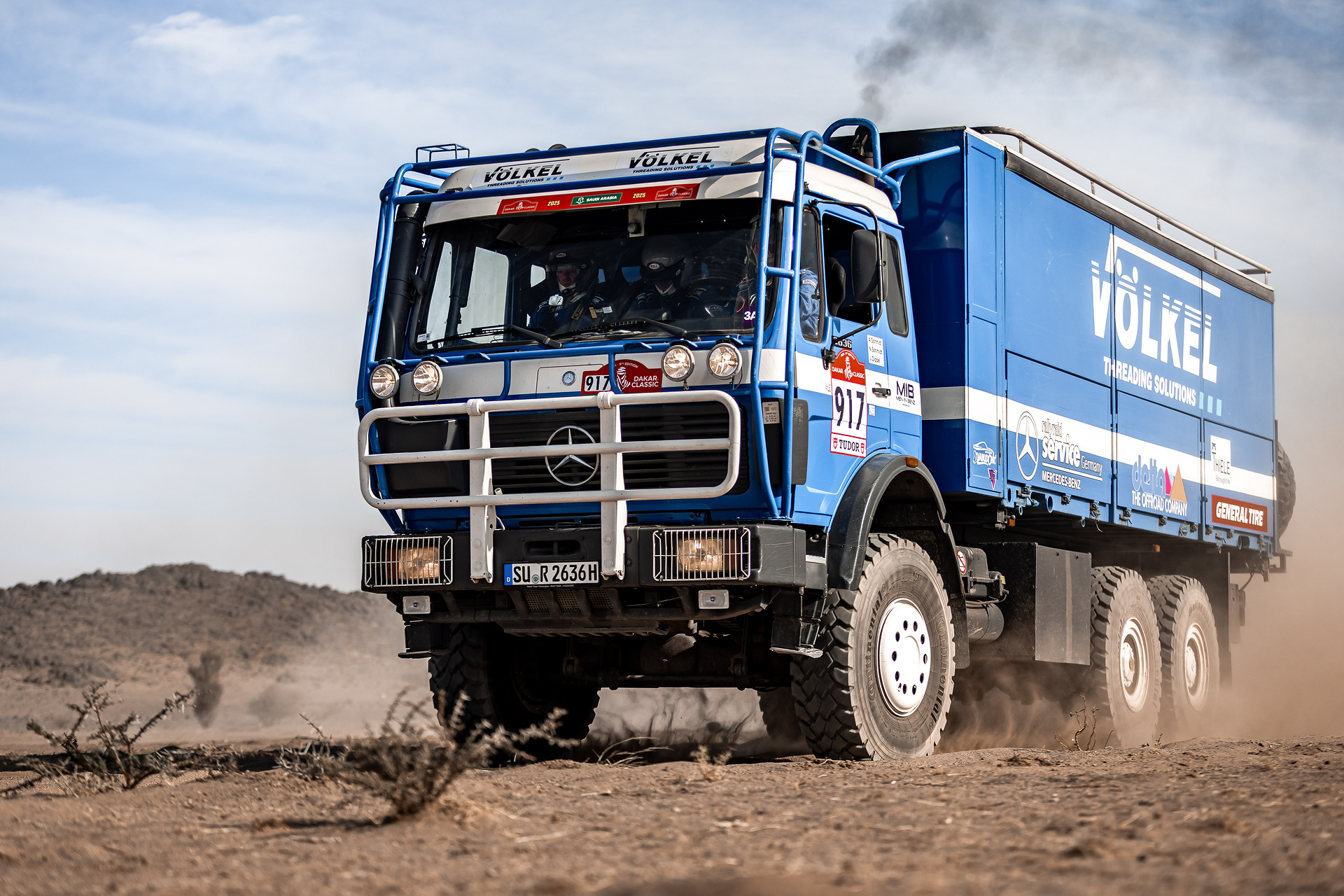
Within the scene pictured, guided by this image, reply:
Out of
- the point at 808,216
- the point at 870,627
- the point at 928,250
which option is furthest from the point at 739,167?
the point at 870,627

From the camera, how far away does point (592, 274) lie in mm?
9102

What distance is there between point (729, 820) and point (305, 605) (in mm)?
28840

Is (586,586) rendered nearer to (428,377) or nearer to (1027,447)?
(428,377)

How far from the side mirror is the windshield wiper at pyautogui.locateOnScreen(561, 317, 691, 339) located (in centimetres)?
104

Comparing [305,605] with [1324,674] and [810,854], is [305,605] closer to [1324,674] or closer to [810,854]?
[1324,674]

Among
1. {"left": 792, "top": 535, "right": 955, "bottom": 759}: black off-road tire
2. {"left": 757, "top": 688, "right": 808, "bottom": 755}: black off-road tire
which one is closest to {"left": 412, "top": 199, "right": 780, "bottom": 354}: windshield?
{"left": 792, "top": 535, "right": 955, "bottom": 759}: black off-road tire

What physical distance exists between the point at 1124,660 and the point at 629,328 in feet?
21.7

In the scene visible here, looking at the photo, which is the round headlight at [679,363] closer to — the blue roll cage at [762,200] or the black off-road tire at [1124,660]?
the blue roll cage at [762,200]

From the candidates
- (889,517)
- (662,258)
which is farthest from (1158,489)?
(662,258)

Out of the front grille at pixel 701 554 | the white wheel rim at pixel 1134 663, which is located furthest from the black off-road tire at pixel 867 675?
the white wheel rim at pixel 1134 663

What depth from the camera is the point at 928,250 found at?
10.4 m

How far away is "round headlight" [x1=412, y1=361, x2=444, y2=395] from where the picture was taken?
8.97 m

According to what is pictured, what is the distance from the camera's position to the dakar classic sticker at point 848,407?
8.95 m

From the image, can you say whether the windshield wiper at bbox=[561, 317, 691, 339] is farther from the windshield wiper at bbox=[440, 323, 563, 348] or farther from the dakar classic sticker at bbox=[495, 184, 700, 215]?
the dakar classic sticker at bbox=[495, 184, 700, 215]
